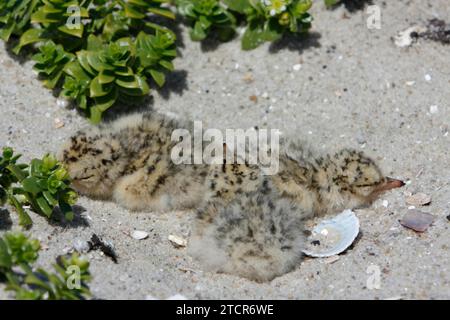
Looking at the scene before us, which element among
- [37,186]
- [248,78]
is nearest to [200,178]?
[37,186]

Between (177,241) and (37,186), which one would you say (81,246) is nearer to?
(37,186)

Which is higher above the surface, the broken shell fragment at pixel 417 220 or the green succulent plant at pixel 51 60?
the green succulent plant at pixel 51 60

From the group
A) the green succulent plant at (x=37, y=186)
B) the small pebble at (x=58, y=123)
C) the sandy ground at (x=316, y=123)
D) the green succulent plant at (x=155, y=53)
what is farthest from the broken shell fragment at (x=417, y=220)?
the small pebble at (x=58, y=123)

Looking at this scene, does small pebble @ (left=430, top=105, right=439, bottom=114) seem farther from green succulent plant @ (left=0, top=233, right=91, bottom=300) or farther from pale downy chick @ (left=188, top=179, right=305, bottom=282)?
green succulent plant @ (left=0, top=233, right=91, bottom=300)

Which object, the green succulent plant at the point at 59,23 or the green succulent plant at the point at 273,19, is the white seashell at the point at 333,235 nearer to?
the green succulent plant at the point at 273,19

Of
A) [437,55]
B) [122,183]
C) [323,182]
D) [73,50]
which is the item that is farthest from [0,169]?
[437,55]

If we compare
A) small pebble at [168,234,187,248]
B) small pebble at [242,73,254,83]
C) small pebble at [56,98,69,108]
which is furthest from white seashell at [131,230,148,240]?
small pebble at [242,73,254,83]

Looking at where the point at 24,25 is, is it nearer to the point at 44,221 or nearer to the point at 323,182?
the point at 44,221
